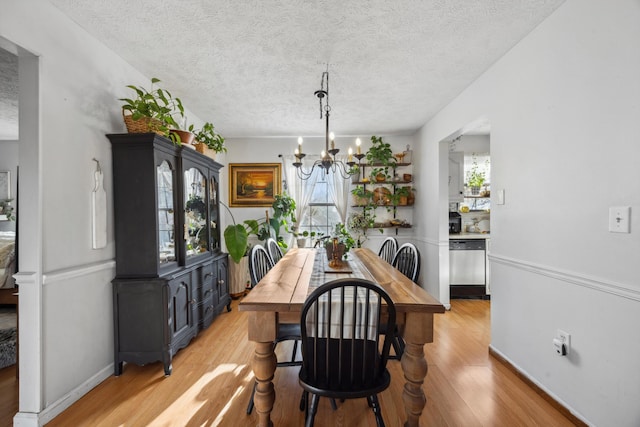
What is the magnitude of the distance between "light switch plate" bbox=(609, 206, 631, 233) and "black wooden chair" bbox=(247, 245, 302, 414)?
1728mm

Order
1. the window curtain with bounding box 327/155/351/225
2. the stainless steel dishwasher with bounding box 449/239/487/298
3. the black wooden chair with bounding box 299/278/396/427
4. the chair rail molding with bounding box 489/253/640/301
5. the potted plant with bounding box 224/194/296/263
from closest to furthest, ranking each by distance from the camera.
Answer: the black wooden chair with bounding box 299/278/396/427 → the chair rail molding with bounding box 489/253/640/301 → the stainless steel dishwasher with bounding box 449/239/487/298 → the potted plant with bounding box 224/194/296/263 → the window curtain with bounding box 327/155/351/225

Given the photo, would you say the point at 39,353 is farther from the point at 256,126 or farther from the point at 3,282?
the point at 256,126

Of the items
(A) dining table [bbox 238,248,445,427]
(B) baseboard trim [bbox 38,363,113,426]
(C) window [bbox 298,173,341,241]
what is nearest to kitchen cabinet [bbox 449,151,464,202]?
(C) window [bbox 298,173,341,241]

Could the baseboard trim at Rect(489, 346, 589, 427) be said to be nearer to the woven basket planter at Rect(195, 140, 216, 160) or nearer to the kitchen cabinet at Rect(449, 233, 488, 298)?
the kitchen cabinet at Rect(449, 233, 488, 298)

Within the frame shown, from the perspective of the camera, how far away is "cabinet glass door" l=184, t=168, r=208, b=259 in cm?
274

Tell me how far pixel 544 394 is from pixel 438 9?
8.24 ft

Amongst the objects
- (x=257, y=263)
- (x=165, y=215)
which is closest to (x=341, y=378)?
(x=257, y=263)

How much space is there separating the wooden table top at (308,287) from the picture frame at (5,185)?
4.79m

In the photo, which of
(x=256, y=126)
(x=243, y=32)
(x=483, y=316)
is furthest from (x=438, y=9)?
(x=483, y=316)

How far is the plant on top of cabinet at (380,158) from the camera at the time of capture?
4441 millimetres

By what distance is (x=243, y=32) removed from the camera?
2000 mm

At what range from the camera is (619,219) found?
1437 millimetres

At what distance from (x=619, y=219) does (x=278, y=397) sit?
2.14 meters

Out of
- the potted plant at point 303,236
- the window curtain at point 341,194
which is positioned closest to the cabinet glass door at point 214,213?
the potted plant at point 303,236
